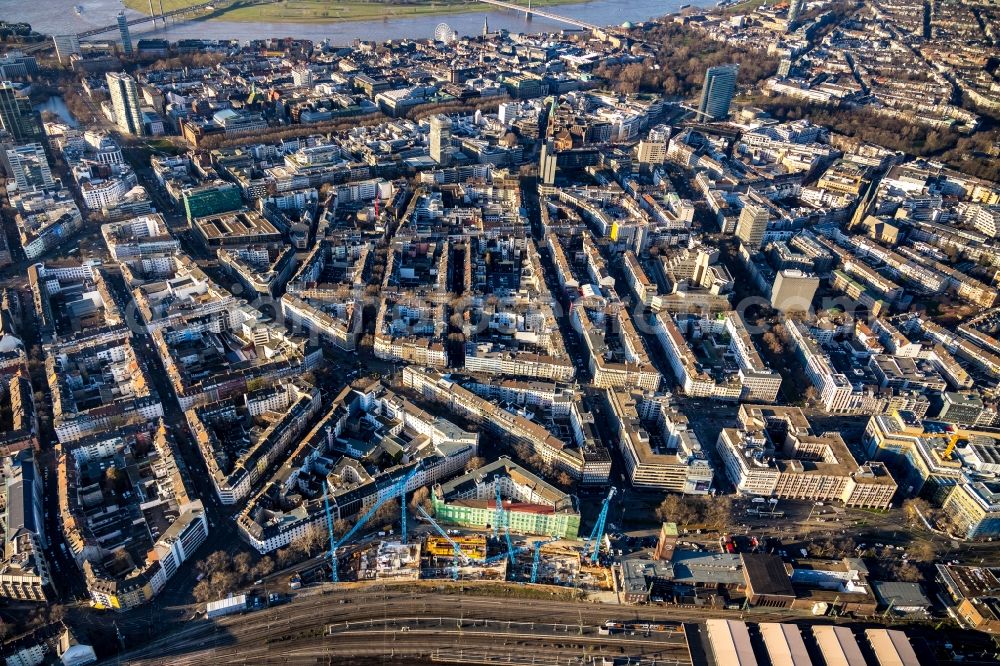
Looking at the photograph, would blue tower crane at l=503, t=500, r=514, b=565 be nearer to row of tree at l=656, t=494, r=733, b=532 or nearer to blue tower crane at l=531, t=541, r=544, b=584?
blue tower crane at l=531, t=541, r=544, b=584

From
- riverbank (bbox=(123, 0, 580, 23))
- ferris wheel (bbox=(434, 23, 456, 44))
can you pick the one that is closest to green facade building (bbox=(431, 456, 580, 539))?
ferris wheel (bbox=(434, 23, 456, 44))

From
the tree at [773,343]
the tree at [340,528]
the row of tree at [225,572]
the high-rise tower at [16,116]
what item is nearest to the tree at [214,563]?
the row of tree at [225,572]

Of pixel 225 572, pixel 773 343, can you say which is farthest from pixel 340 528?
pixel 773 343

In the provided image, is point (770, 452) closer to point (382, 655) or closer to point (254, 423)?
point (382, 655)

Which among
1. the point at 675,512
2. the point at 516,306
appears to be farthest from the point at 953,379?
the point at 516,306

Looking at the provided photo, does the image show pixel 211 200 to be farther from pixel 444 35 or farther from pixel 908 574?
pixel 444 35

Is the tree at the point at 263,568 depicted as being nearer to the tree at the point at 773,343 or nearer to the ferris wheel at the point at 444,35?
the tree at the point at 773,343
